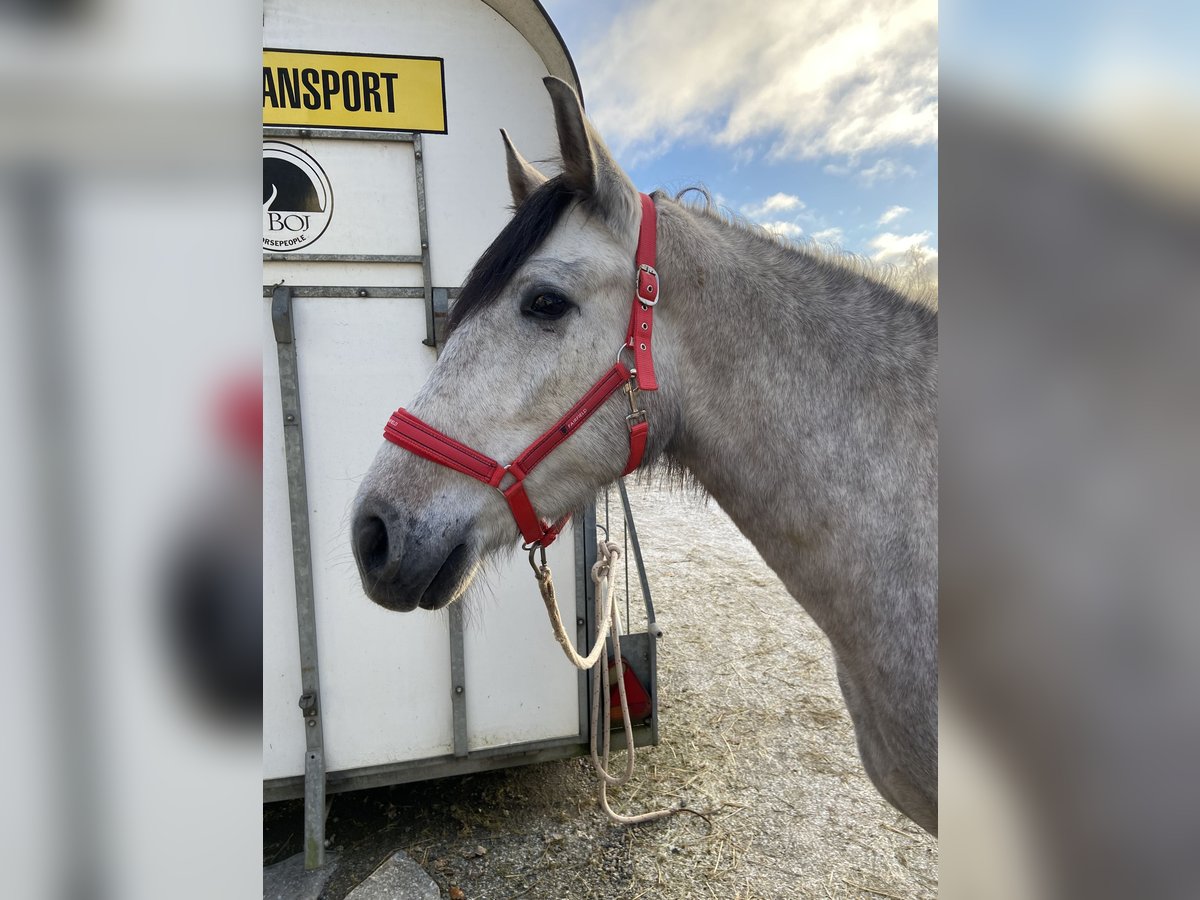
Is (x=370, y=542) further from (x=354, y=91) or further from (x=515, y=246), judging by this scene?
(x=354, y=91)

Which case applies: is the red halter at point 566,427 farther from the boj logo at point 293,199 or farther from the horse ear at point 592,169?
the boj logo at point 293,199

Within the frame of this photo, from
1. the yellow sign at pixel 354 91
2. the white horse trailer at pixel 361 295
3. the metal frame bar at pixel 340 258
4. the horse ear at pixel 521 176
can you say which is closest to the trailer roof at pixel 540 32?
the white horse trailer at pixel 361 295

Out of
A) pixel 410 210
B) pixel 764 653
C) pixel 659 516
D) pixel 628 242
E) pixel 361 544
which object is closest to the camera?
pixel 361 544

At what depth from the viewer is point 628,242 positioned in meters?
1.44

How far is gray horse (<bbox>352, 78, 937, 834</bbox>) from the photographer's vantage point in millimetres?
1301

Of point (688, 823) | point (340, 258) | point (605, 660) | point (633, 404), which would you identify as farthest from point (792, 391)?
point (688, 823)

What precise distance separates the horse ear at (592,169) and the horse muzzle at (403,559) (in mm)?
823

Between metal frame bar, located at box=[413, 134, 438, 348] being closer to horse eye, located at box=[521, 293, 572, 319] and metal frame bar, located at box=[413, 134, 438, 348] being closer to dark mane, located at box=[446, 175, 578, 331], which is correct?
dark mane, located at box=[446, 175, 578, 331]

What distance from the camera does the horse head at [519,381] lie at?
4.37ft

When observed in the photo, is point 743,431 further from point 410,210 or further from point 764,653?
point 764,653
